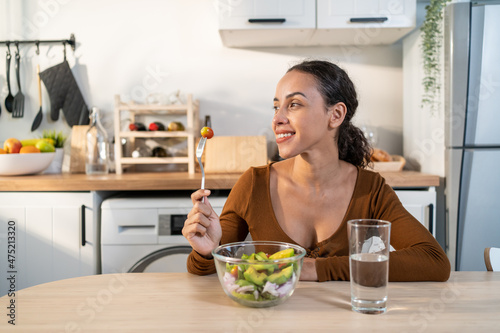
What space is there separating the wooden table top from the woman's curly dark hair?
0.61 m

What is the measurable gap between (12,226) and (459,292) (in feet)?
6.56

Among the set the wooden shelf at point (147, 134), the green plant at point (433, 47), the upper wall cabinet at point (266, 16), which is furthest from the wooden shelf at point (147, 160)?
the green plant at point (433, 47)

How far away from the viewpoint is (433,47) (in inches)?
93.3

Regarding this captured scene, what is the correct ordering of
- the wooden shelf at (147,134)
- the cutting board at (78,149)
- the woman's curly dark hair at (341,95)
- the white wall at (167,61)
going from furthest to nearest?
the white wall at (167,61)
the cutting board at (78,149)
the wooden shelf at (147,134)
the woman's curly dark hair at (341,95)

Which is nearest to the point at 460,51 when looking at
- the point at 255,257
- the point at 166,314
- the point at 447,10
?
the point at 447,10

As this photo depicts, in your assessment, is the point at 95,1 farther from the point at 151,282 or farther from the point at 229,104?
the point at 151,282

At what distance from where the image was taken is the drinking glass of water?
0.81 m

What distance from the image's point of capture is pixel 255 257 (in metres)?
0.88

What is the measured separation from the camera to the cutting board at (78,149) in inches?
107

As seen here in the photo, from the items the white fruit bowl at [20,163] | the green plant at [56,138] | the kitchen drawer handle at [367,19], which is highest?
the kitchen drawer handle at [367,19]

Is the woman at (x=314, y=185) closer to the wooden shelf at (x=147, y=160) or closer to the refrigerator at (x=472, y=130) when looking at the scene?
the refrigerator at (x=472, y=130)

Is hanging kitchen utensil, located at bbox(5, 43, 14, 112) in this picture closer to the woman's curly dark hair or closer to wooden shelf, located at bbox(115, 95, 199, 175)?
wooden shelf, located at bbox(115, 95, 199, 175)

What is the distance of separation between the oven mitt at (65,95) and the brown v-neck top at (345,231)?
1.71 meters

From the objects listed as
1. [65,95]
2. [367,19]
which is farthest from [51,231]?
[367,19]
